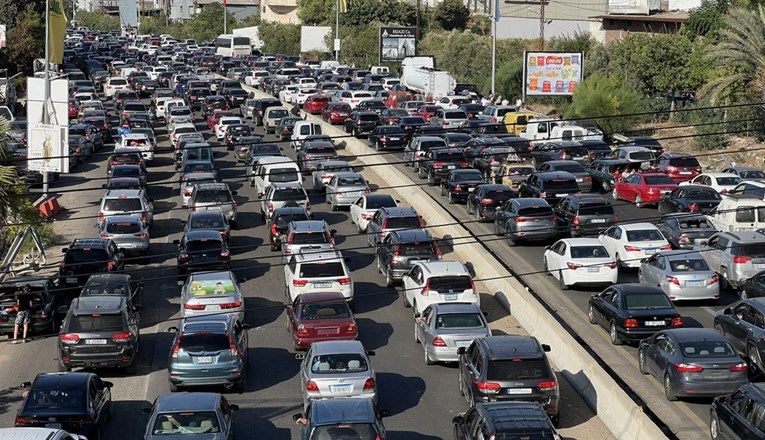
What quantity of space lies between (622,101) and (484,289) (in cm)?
3194

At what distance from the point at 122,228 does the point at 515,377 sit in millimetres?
18510

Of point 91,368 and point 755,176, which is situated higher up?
point 755,176

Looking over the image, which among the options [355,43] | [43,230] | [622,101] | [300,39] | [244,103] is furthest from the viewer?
[300,39]

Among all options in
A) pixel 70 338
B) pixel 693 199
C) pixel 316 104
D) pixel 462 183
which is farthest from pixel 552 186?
pixel 316 104

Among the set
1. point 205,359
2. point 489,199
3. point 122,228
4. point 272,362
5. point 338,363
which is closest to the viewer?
point 338,363

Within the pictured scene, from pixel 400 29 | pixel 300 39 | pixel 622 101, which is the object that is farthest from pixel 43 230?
pixel 300 39

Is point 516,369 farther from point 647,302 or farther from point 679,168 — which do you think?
point 679,168

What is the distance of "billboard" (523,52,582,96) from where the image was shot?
71.4 meters

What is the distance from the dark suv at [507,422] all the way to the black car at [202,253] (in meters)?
15.5

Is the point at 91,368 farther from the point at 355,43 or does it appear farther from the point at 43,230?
the point at 355,43

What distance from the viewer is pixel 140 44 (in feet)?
541

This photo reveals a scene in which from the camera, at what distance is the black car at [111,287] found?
101ft

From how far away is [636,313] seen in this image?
27422 millimetres

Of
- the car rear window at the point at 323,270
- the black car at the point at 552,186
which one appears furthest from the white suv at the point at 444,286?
the black car at the point at 552,186
